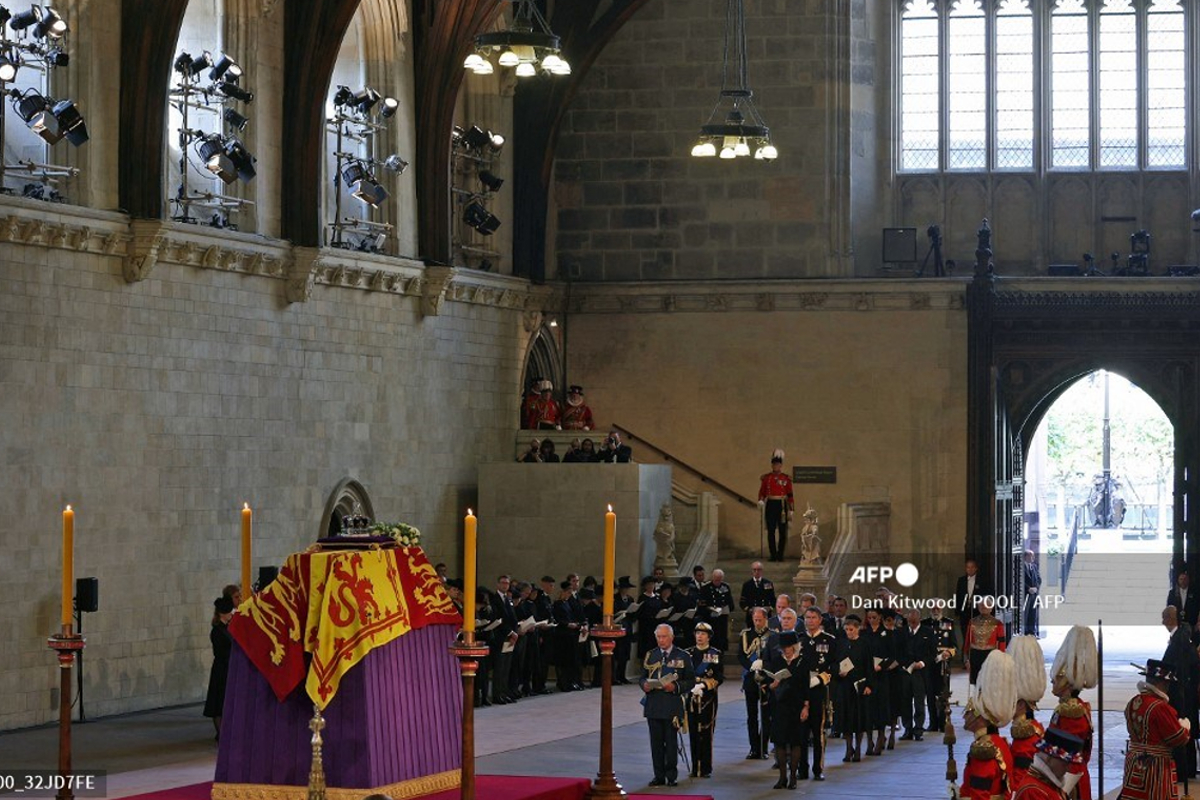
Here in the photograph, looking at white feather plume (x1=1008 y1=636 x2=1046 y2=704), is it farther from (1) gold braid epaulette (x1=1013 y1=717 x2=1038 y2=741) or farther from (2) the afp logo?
(2) the afp logo

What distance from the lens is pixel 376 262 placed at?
24562mm

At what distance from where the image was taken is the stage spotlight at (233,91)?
21.2 meters

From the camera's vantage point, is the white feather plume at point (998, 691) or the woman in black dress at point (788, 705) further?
the woman in black dress at point (788, 705)

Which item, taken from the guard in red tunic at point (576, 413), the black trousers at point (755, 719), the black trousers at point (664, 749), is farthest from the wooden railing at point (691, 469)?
the black trousers at point (664, 749)

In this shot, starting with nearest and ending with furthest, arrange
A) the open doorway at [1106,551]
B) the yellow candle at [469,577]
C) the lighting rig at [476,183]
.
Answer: the yellow candle at [469,577] → the lighting rig at [476,183] → the open doorway at [1106,551]

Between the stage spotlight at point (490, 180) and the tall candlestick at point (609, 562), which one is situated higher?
the stage spotlight at point (490, 180)

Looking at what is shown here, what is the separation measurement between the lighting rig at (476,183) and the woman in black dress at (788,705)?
1117 cm

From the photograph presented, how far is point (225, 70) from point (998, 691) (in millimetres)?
13042

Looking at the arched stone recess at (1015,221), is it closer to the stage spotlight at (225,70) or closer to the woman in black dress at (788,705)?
the stage spotlight at (225,70)

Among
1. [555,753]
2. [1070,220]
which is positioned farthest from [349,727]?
[1070,220]

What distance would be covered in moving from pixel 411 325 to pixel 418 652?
14.9 m

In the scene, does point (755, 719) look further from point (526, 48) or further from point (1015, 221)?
point (1015, 221)

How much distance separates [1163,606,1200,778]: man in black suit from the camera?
17.3 m

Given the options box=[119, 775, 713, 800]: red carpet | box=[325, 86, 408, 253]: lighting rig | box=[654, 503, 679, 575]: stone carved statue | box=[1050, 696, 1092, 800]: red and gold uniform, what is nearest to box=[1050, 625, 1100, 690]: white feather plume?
box=[1050, 696, 1092, 800]: red and gold uniform
